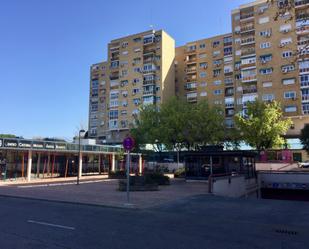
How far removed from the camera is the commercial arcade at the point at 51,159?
29.6 metres

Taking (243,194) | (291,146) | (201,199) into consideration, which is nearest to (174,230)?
(201,199)

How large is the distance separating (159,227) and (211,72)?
70673 mm

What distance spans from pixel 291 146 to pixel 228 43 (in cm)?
2956

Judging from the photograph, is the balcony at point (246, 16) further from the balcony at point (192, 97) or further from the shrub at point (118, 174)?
the shrub at point (118, 174)

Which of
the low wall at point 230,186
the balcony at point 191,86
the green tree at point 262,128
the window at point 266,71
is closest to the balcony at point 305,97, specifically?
the window at point 266,71

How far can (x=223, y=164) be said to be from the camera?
28188mm

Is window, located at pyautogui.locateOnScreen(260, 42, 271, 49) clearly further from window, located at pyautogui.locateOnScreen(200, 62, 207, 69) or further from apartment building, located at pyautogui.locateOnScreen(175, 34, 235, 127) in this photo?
window, located at pyautogui.locateOnScreen(200, 62, 207, 69)

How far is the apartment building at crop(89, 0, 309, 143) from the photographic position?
60281 millimetres

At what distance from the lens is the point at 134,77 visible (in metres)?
80.1

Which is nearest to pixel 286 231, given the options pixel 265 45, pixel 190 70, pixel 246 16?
pixel 265 45

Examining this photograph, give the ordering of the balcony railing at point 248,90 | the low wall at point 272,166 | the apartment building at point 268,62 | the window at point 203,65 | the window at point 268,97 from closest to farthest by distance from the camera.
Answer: the low wall at point 272,166, the apartment building at point 268,62, the window at point 268,97, the balcony railing at point 248,90, the window at point 203,65

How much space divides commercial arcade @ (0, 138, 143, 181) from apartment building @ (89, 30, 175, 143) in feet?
114

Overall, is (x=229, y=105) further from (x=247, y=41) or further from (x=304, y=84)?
(x=304, y=84)

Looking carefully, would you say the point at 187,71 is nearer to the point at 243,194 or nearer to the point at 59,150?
the point at 59,150
